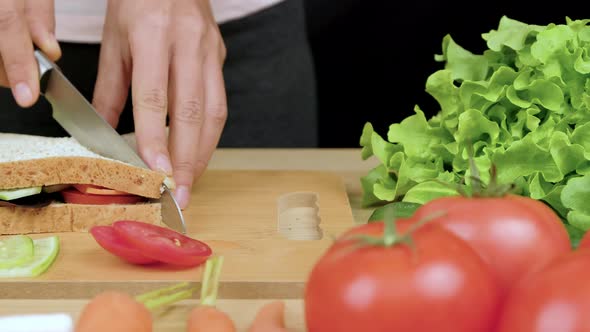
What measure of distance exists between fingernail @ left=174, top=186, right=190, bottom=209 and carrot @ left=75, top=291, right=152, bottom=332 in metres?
0.92

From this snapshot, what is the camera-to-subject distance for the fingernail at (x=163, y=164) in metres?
2.06

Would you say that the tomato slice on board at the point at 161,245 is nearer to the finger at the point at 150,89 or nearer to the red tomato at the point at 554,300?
the finger at the point at 150,89

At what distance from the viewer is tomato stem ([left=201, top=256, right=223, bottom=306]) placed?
1.34 meters

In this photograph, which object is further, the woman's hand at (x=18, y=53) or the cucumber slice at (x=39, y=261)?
the woman's hand at (x=18, y=53)

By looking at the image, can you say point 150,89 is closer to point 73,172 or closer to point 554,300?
Result: point 73,172

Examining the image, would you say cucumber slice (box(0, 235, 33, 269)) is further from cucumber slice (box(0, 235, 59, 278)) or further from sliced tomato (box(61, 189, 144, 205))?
sliced tomato (box(61, 189, 144, 205))

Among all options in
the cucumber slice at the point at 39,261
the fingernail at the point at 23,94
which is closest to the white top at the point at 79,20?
the fingernail at the point at 23,94

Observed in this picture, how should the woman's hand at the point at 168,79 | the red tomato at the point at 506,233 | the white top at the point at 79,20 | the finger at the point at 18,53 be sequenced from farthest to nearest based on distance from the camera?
the white top at the point at 79,20
the woman's hand at the point at 168,79
the finger at the point at 18,53
the red tomato at the point at 506,233

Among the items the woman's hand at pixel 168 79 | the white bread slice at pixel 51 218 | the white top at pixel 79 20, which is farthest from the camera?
the white top at pixel 79 20

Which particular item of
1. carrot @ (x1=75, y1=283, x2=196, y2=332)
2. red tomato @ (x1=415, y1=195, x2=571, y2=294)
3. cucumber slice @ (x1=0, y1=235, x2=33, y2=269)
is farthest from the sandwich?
red tomato @ (x1=415, y1=195, x2=571, y2=294)

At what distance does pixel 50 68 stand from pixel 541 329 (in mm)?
1429

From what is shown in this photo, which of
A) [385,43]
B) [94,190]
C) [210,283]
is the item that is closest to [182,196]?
[94,190]

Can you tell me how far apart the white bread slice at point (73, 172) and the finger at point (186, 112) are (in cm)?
17

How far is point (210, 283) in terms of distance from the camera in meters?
1.47
